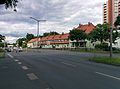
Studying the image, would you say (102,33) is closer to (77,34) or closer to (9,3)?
(77,34)

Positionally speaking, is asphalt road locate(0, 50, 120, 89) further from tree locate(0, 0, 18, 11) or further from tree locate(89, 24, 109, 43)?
tree locate(89, 24, 109, 43)

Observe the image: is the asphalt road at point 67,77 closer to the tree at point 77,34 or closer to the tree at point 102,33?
the tree at point 102,33

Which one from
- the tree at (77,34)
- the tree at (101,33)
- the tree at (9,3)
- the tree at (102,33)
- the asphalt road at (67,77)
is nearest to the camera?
the asphalt road at (67,77)

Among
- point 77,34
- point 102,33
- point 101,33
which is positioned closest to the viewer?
point 102,33

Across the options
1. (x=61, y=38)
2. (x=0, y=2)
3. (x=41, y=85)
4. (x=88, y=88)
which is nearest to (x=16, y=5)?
(x=0, y=2)

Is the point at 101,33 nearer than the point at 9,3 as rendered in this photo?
No

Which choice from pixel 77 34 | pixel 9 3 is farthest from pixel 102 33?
pixel 9 3

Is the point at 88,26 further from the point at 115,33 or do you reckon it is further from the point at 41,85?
the point at 41,85

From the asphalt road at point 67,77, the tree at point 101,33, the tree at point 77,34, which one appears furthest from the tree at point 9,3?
the tree at point 77,34

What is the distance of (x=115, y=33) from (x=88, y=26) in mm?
50364

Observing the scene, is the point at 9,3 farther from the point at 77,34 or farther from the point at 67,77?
the point at 77,34

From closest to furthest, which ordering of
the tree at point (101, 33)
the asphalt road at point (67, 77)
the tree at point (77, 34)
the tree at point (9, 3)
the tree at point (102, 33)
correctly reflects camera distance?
the asphalt road at point (67, 77) → the tree at point (9, 3) → the tree at point (101, 33) → the tree at point (102, 33) → the tree at point (77, 34)

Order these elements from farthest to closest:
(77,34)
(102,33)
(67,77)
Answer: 1. (77,34)
2. (102,33)
3. (67,77)

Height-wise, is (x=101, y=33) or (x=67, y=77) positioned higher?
(x=101, y=33)
